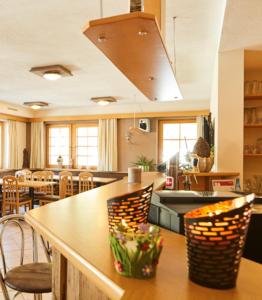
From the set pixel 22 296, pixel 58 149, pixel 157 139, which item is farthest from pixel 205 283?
pixel 58 149

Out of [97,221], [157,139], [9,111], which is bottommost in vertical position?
[97,221]

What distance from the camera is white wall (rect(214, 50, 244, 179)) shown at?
9.73ft

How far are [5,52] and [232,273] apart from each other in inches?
140

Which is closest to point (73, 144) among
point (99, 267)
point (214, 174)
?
point (214, 174)

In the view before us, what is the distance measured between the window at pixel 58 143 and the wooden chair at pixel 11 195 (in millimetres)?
2673

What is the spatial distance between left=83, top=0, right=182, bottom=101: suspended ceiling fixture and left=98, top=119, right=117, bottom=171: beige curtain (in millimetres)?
4916

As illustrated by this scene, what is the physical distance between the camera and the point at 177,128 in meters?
7.24

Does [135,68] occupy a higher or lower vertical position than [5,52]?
lower

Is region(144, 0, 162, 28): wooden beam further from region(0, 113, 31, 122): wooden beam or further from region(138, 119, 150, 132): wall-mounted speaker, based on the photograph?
region(0, 113, 31, 122): wooden beam

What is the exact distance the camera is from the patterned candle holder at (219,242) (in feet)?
2.09

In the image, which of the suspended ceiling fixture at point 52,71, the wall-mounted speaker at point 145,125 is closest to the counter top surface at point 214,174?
the suspended ceiling fixture at point 52,71

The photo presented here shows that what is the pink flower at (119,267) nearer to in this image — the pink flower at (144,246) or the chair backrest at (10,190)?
the pink flower at (144,246)

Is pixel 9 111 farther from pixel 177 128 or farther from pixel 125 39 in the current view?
pixel 125 39

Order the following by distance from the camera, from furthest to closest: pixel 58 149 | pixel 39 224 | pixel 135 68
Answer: pixel 58 149 → pixel 135 68 → pixel 39 224
